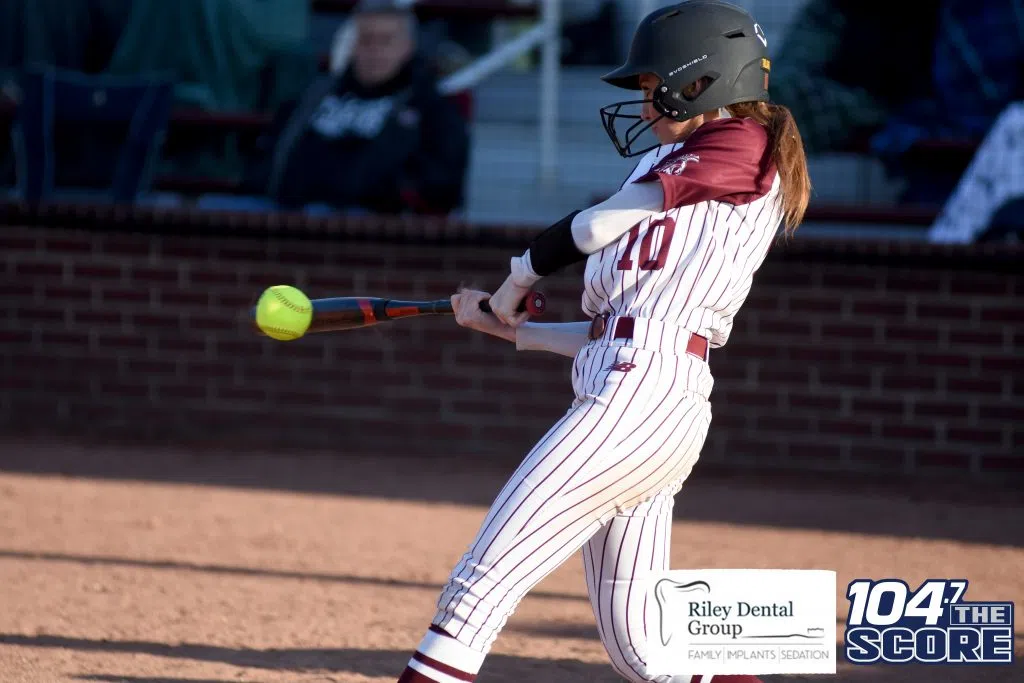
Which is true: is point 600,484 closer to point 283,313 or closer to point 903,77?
point 283,313

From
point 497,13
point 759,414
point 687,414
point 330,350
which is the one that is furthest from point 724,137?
point 497,13

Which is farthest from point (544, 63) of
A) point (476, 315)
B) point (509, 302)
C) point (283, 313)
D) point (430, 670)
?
point (430, 670)

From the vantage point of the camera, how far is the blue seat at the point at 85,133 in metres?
8.76

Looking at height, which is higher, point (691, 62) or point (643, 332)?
point (691, 62)

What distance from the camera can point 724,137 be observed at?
292cm

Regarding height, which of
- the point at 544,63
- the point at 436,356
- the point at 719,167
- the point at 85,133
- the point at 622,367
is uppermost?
the point at 544,63

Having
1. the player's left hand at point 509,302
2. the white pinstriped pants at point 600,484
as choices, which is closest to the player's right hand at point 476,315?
the player's left hand at point 509,302

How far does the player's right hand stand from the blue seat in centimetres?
595

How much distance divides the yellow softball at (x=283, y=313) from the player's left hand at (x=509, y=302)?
59 cm

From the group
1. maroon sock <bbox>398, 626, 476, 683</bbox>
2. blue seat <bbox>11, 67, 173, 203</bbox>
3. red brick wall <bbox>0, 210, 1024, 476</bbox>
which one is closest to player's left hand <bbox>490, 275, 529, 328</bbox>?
maroon sock <bbox>398, 626, 476, 683</bbox>

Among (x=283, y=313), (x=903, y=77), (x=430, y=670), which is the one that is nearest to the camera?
(x=430, y=670)

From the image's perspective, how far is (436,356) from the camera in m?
7.59

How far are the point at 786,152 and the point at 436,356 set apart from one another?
4.74 metres

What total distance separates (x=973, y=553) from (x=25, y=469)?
467 centimetres
